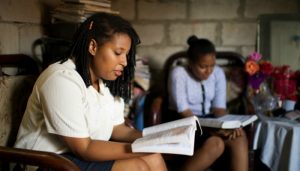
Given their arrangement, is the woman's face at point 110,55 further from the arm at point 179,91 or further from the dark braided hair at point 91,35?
the arm at point 179,91

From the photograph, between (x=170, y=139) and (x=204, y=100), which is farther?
(x=204, y=100)

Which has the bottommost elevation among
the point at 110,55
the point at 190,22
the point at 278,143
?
the point at 278,143

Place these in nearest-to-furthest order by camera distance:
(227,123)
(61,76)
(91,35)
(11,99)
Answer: (61,76)
(91,35)
(11,99)
(227,123)

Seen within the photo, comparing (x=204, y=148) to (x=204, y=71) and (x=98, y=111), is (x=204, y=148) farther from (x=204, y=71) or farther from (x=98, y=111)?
(x=98, y=111)

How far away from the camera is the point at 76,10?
2.04 metres

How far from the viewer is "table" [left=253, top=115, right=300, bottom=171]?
207 cm

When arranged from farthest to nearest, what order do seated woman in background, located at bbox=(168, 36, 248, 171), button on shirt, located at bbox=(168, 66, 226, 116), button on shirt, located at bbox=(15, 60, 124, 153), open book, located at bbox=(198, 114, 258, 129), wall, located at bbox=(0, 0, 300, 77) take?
1. wall, located at bbox=(0, 0, 300, 77)
2. button on shirt, located at bbox=(168, 66, 226, 116)
3. seated woman in background, located at bbox=(168, 36, 248, 171)
4. open book, located at bbox=(198, 114, 258, 129)
5. button on shirt, located at bbox=(15, 60, 124, 153)

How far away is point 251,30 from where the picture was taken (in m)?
2.89

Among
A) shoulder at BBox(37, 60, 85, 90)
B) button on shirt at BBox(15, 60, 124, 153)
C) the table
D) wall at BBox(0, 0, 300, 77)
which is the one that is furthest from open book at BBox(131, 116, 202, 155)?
wall at BBox(0, 0, 300, 77)

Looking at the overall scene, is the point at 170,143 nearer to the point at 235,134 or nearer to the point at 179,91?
the point at 235,134

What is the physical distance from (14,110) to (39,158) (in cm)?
52

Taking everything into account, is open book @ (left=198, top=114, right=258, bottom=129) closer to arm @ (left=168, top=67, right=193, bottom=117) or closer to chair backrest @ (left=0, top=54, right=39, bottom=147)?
arm @ (left=168, top=67, right=193, bottom=117)

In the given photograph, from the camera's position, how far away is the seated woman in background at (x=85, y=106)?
1.35 metres

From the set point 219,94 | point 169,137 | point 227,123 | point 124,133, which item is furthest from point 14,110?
point 219,94
